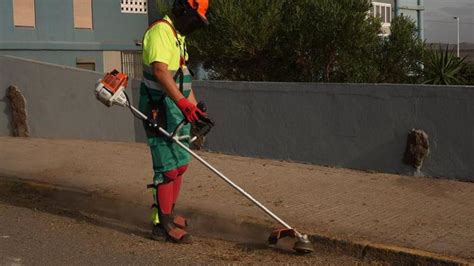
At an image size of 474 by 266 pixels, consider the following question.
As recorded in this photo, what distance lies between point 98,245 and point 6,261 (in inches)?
32.5

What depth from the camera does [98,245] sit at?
234 inches

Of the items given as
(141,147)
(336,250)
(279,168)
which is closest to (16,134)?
(141,147)

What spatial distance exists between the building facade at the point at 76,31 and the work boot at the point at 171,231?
10700mm

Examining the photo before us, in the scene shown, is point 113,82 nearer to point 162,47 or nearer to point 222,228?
point 162,47

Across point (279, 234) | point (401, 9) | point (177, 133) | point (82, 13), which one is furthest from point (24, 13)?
point (279, 234)

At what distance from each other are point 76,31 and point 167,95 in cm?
1160

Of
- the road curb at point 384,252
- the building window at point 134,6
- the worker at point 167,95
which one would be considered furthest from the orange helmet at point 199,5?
the building window at point 134,6

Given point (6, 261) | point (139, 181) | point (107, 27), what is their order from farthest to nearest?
point (107, 27) → point (139, 181) → point (6, 261)

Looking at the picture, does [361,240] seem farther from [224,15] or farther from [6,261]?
[224,15]

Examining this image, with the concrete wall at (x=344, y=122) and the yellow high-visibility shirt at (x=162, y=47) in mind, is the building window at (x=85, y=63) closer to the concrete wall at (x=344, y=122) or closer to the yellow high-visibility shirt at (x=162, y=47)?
the concrete wall at (x=344, y=122)

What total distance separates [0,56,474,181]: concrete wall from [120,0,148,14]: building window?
19.3ft

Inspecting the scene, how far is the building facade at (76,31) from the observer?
50.4 ft

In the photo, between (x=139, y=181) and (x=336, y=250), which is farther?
(x=139, y=181)

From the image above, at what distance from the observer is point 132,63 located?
17.4 m
